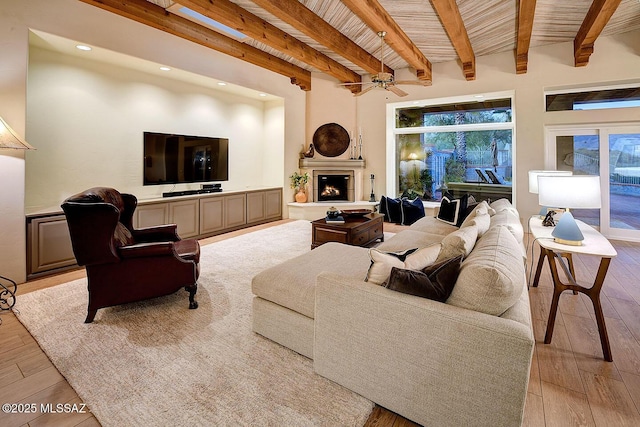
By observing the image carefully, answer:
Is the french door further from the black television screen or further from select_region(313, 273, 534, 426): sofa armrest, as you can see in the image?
the black television screen

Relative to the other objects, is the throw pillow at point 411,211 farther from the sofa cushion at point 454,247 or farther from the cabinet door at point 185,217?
the sofa cushion at point 454,247

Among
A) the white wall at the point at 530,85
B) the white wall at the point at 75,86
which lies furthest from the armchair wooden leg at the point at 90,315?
the white wall at the point at 530,85

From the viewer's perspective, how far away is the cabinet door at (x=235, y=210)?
19.0 ft

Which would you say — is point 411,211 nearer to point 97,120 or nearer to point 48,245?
point 97,120

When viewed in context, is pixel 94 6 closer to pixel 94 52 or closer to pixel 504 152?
pixel 94 52

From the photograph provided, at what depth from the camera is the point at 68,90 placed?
411 cm

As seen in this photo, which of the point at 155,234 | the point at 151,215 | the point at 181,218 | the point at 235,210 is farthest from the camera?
the point at 235,210

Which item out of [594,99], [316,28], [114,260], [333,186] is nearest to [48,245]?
[114,260]

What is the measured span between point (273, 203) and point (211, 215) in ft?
5.34

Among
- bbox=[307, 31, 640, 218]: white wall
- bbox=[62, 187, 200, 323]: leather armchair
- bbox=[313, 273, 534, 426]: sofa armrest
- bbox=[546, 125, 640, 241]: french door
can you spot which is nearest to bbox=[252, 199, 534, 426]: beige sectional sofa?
bbox=[313, 273, 534, 426]: sofa armrest

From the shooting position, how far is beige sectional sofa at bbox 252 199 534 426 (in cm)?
128

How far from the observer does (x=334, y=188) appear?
7496 millimetres

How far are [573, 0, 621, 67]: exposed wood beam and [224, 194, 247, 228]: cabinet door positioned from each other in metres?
5.74

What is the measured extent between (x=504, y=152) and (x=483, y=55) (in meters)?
1.87
